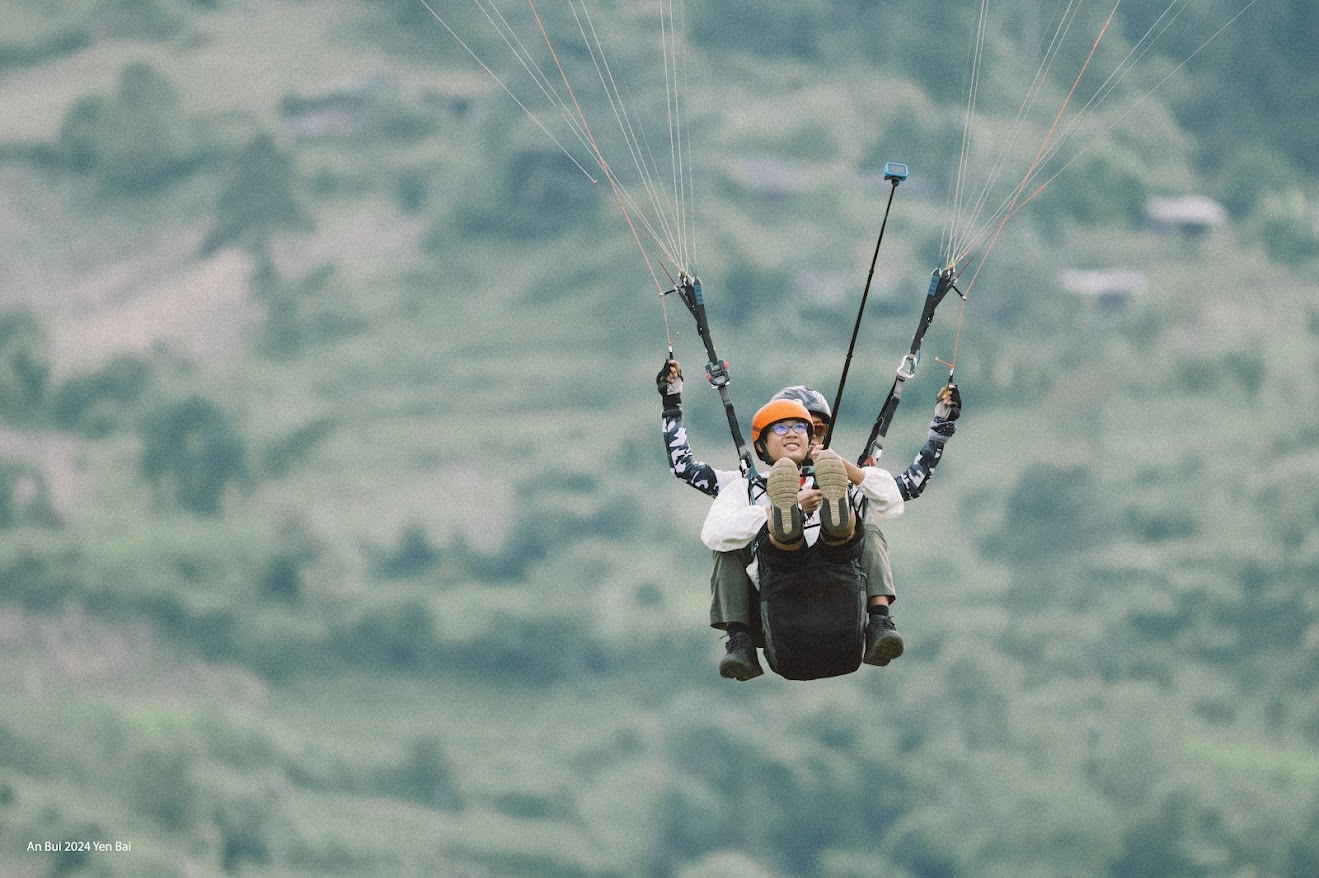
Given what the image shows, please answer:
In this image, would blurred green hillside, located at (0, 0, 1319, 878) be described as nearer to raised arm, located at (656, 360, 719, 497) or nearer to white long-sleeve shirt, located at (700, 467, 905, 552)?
raised arm, located at (656, 360, 719, 497)

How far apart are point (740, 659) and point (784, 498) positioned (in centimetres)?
116

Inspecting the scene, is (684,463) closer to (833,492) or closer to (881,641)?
(833,492)

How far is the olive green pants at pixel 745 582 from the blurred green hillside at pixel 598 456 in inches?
2332

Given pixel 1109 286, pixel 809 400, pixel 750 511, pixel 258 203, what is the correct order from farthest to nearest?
1. pixel 258 203
2. pixel 1109 286
3. pixel 809 400
4. pixel 750 511

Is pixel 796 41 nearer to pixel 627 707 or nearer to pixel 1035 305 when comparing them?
pixel 1035 305

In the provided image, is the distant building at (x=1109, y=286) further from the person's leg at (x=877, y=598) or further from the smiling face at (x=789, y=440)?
the smiling face at (x=789, y=440)

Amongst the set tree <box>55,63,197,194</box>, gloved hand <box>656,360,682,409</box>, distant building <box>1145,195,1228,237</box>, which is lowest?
gloved hand <box>656,360,682,409</box>

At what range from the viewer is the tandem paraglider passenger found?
47.8 feet

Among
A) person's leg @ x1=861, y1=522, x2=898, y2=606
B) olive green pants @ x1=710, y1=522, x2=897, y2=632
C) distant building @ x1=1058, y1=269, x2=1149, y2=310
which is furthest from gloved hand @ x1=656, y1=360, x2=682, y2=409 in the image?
distant building @ x1=1058, y1=269, x2=1149, y2=310

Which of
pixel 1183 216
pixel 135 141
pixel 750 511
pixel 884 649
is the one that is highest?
pixel 135 141

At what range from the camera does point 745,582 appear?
15.1m

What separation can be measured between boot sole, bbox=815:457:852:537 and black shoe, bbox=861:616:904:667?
70cm

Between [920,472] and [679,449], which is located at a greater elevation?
[679,449]

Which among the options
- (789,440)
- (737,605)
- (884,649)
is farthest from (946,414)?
(737,605)
